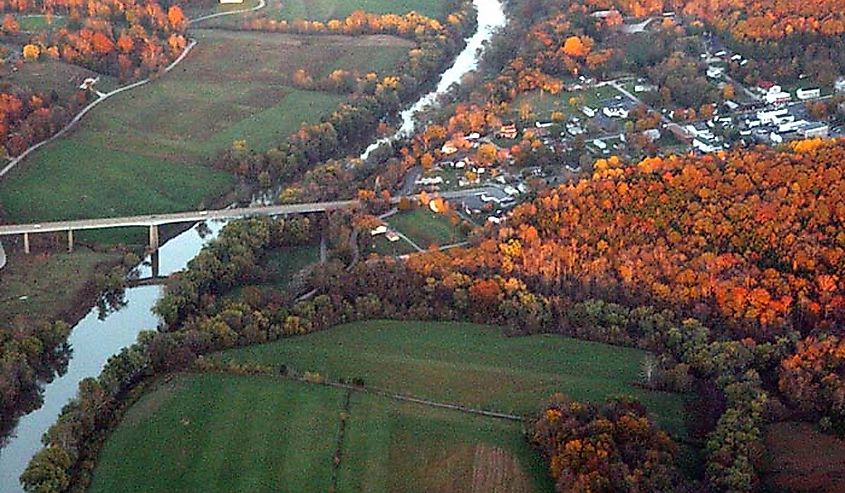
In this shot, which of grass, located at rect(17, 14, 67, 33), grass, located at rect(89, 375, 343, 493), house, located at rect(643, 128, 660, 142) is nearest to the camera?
grass, located at rect(89, 375, 343, 493)

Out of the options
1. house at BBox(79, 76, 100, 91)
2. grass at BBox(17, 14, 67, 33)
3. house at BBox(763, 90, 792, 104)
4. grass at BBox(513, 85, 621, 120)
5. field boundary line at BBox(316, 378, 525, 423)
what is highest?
house at BBox(763, 90, 792, 104)

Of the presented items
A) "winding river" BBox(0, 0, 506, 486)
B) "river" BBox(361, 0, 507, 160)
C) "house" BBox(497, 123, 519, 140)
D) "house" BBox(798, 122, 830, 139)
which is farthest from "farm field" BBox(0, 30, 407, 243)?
"house" BBox(798, 122, 830, 139)

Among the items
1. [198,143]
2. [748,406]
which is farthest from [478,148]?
[748,406]

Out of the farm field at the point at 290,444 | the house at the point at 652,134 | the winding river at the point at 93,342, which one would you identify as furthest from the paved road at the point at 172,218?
the house at the point at 652,134

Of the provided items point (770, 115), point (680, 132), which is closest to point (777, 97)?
point (770, 115)

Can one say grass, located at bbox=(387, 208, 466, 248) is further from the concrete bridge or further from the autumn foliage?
the autumn foliage

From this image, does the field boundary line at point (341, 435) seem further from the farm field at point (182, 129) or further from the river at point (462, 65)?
the river at point (462, 65)
